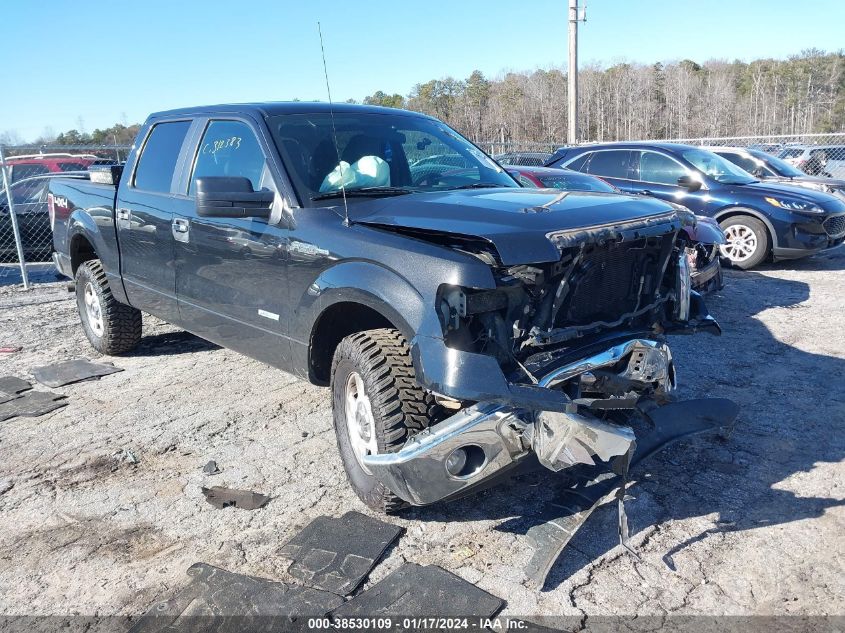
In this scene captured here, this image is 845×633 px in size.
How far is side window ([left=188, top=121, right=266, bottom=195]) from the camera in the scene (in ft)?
13.6

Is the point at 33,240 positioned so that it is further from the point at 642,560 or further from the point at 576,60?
the point at 576,60

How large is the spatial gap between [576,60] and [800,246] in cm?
1207

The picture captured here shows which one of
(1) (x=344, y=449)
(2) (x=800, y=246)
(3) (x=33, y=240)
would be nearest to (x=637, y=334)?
(1) (x=344, y=449)

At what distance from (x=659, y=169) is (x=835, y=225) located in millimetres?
2432

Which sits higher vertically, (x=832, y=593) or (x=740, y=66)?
(x=740, y=66)

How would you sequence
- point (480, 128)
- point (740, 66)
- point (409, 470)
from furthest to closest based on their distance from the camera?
point (740, 66) → point (480, 128) → point (409, 470)

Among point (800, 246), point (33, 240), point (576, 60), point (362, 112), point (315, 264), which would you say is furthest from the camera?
point (576, 60)

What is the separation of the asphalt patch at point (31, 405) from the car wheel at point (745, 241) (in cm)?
825

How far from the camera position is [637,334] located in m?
3.27

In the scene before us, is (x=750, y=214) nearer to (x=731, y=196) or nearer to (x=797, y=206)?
(x=731, y=196)

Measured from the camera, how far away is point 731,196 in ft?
32.4

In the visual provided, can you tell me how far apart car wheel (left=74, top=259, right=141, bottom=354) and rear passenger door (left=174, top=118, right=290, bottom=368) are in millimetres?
1519

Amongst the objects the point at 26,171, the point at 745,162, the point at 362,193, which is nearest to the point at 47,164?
the point at 26,171

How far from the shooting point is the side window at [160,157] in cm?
498
